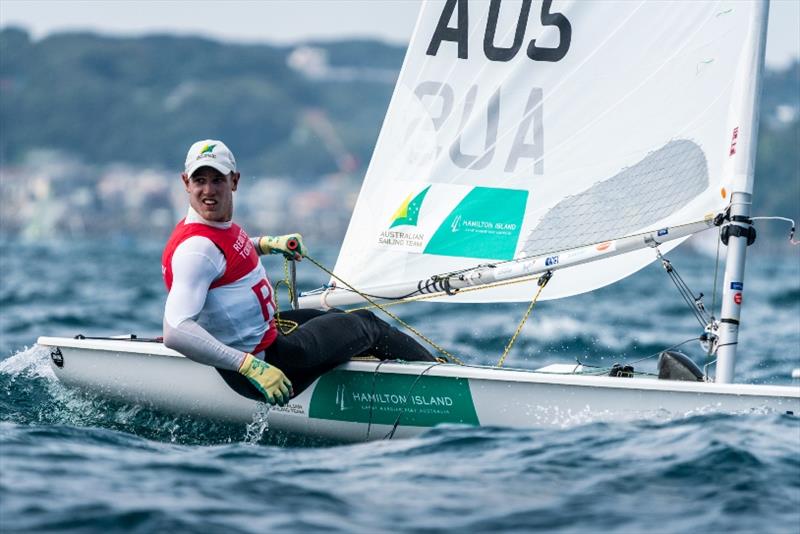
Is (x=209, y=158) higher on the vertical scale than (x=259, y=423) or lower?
higher

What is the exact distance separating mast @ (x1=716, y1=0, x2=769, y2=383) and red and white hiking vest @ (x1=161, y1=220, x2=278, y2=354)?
1.80 metres

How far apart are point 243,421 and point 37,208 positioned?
102 meters

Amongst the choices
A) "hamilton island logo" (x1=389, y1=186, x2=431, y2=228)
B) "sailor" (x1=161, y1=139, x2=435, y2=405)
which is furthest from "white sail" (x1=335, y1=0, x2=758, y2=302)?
"sailor" (x1=161, y1=139, x2=435, y2=405)

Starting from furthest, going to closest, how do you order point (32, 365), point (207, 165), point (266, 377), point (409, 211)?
point (32, 365)
point (409, 211)
point (207, 165)
point (266, 377)

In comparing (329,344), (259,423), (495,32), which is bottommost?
(259,423)

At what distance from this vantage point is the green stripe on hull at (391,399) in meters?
4.89

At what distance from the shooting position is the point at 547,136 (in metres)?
5.46

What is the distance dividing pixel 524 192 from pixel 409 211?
1.78 feet

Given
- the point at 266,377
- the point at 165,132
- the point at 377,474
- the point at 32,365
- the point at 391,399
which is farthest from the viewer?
the point at 165,132

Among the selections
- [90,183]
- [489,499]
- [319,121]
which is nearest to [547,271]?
[489,499]

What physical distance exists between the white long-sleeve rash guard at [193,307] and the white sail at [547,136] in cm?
123

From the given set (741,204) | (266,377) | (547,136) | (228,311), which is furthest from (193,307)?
(741,204)

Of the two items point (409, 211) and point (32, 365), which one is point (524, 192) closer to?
point (409, 211)

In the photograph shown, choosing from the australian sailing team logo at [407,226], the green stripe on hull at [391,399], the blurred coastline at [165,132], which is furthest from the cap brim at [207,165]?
the blurred coastline at [165,132]
